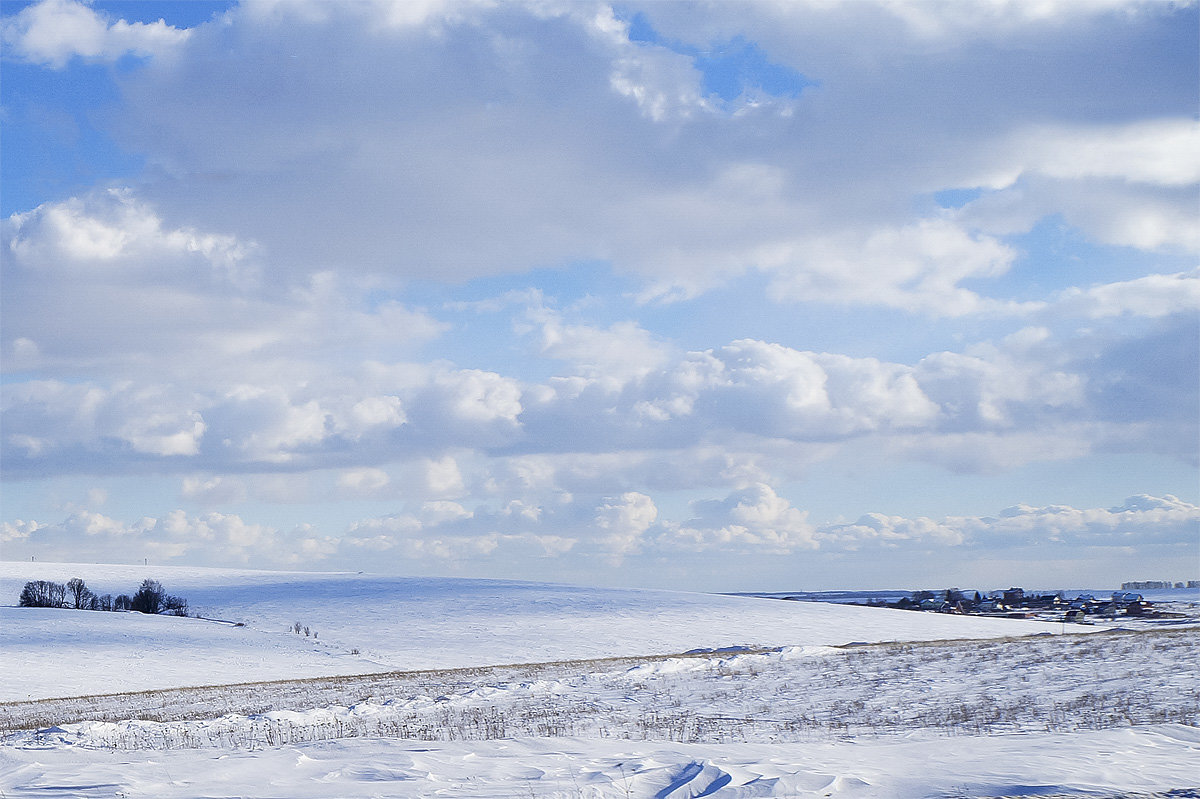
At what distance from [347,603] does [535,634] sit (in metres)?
30.3

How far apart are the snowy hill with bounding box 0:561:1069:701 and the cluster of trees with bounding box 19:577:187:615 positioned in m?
2.77

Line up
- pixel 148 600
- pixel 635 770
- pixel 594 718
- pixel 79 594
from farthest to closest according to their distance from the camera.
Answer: pixel 79 594
pixel 148 600
pixel 594 718
pixel 635 770

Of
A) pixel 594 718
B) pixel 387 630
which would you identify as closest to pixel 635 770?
pixel 594 718

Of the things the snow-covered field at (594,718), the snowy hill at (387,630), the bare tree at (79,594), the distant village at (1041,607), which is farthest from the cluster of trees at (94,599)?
the distant village at (1041,607)

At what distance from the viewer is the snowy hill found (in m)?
55.0

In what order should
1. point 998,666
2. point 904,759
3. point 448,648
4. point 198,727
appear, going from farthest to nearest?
point 448,648
point 998,666
point 198,727
point 904,759

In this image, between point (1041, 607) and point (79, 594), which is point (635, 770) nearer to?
point (79, 594)

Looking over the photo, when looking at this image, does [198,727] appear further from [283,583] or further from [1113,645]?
[283,583]

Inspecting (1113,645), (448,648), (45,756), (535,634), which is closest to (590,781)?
(45,756)

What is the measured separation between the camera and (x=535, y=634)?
245 feet

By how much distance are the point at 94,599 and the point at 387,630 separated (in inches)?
1834

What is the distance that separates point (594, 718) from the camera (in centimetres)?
2270

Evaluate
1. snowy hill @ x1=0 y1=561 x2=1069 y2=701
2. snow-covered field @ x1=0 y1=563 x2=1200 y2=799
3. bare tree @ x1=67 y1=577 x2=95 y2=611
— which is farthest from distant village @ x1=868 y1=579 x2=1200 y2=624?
bare tree @ x1=67 y1=577 x2=95 y2=611

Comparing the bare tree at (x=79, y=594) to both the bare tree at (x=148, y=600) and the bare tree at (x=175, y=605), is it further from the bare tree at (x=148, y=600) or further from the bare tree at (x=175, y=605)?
the bare tree at (x=175, y=605)
